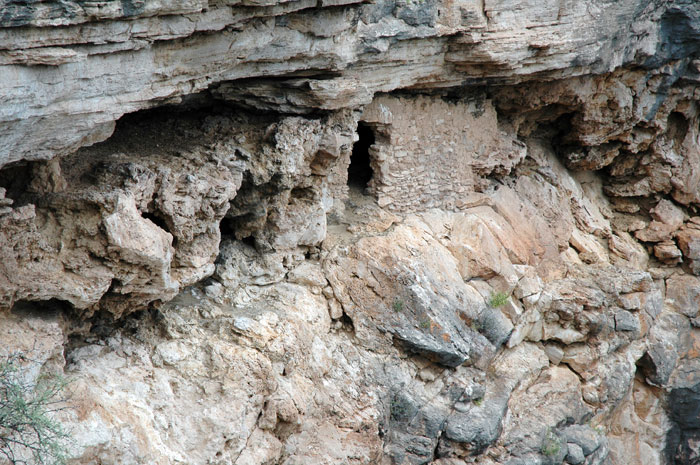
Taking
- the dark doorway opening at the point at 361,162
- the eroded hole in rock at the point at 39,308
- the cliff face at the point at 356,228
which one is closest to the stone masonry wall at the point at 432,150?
the cliff face at the point at 356,228

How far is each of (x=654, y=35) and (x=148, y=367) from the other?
7121 millimetres

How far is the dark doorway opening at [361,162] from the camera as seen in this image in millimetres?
8781

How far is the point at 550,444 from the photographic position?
8.42 meters

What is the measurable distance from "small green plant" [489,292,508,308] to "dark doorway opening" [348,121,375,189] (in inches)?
74.8

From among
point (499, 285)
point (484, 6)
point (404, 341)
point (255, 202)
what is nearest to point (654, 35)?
point (484, 6)

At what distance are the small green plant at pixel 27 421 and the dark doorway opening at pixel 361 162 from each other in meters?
4.48

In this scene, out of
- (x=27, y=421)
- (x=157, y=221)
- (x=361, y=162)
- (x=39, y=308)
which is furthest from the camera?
(x=361, y=162)

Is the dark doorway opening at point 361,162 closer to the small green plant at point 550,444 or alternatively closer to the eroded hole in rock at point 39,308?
the small green plant at point 550,444

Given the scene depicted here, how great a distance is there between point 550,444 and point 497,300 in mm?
1675

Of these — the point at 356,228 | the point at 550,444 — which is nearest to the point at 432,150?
the point at 356,228

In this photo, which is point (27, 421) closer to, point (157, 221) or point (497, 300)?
point (157, 221)

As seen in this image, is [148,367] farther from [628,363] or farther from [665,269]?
[665,269]

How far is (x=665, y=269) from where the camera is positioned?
447 inches

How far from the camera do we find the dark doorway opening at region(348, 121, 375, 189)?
878 centimetres
